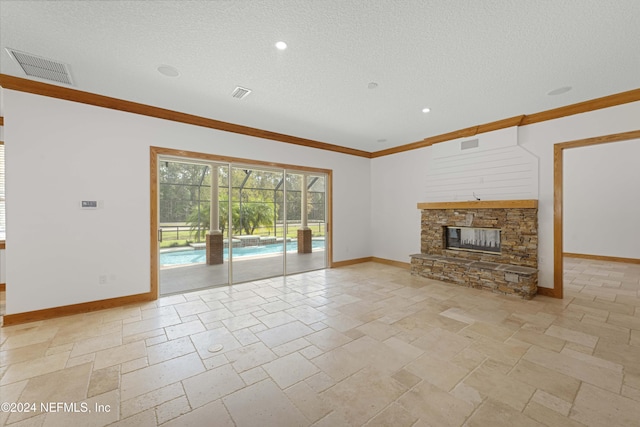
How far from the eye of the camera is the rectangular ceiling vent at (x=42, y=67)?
8.63ft

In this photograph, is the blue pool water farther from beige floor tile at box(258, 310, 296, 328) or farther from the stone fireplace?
the stone fireplace

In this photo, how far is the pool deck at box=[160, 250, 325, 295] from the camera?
→ 4.78m

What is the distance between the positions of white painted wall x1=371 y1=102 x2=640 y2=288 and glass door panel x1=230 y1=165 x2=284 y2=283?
8.50ft

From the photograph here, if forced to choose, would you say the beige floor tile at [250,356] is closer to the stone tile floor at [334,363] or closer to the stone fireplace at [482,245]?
the stone tile floor at [334,363]

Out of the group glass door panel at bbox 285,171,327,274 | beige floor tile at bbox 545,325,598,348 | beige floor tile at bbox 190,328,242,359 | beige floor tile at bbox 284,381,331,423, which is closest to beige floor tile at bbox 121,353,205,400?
beige floor tile at bbox 190,328,242,359

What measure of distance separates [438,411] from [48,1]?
4.00 m

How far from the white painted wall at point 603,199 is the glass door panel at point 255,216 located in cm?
810

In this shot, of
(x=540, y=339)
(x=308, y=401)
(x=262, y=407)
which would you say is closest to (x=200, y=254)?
(x=262, y=407)

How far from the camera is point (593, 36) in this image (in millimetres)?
2312

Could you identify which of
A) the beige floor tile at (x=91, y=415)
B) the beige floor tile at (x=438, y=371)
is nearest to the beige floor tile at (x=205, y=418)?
the beige floor tile at (x=91, y=415)

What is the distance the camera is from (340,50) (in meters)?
2.53

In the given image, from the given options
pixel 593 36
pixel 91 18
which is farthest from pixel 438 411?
pixel 91 18

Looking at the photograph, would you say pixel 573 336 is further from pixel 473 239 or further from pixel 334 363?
pixel 334 363

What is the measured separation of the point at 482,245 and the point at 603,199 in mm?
4865
